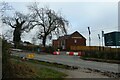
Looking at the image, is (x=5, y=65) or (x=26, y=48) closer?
(x=5, y=65)

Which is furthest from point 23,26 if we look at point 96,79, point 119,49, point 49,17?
point 96,79

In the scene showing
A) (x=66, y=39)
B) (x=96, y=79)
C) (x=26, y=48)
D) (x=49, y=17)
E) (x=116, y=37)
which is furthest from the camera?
(x=66, y=39)

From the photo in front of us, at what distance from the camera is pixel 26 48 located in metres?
67.0

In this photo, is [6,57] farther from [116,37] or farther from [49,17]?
[49,17]

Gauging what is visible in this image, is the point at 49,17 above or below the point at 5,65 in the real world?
above

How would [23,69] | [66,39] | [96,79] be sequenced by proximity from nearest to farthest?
[23,69] < [96,79] < [66,39]

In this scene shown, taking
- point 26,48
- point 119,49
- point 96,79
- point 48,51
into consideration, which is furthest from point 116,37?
point 26,48

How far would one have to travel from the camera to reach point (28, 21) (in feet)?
242

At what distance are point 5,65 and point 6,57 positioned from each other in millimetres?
279

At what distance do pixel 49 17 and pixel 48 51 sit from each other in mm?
15996

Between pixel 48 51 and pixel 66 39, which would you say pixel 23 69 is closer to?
pixel 48 51

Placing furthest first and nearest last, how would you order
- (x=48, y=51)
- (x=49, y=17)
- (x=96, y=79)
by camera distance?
(x=49, y=17), (x=48, y=51), (x=96, y=79)

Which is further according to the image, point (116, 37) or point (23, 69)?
point (116, 37)

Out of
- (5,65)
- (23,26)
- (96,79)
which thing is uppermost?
(23,26)
